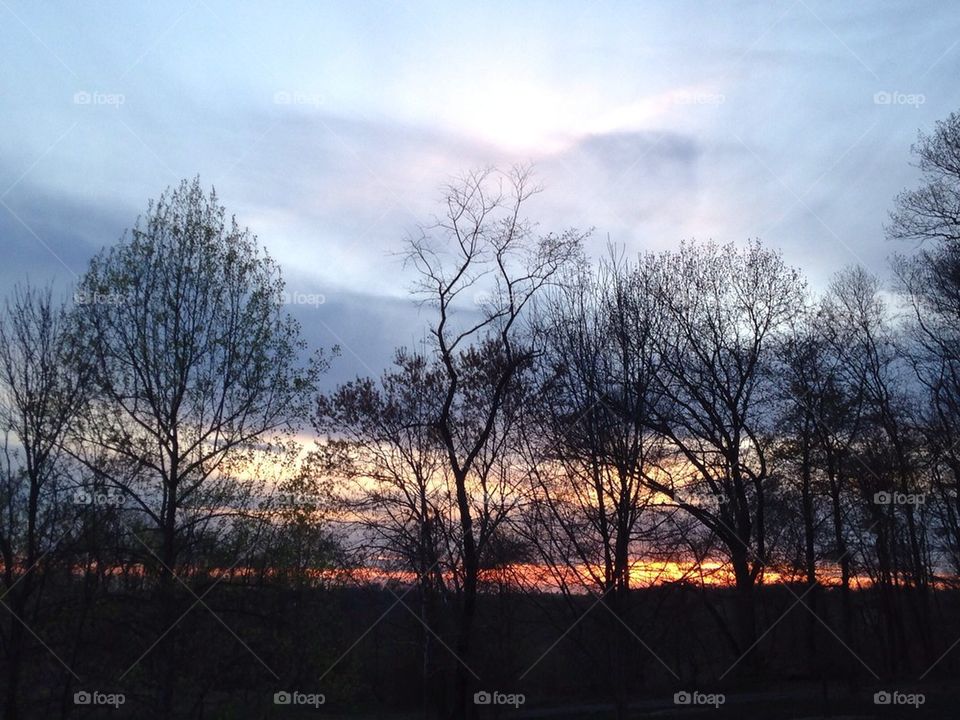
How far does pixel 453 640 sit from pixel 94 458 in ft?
42.8

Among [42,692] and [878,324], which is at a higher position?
[878,324]

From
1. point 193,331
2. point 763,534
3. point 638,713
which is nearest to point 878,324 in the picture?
point 763,534

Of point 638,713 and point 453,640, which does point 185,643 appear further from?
point 638,713

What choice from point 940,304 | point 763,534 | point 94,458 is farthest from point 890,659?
point 94,458

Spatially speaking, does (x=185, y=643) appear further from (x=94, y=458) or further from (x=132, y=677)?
(x=94, y=458)

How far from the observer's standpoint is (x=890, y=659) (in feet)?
131

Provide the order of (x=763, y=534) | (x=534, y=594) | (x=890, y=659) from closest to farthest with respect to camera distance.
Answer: (x=534, y=594) → (x=763, y=534) → (x=890, y=659)

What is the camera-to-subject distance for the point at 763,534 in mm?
34250

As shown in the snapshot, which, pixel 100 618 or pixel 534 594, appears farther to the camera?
pixel 534 594

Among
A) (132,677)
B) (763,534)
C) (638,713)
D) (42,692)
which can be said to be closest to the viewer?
(132,677)

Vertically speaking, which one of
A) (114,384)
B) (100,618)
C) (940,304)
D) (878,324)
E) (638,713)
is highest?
(878,324)

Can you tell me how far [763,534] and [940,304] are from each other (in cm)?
1120

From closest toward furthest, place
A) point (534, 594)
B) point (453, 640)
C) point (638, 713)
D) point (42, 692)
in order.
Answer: point (42, 692), point (534, 594), point (453, 640), point (638, 713)

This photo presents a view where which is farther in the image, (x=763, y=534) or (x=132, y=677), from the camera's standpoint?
(x=763, y=534)
